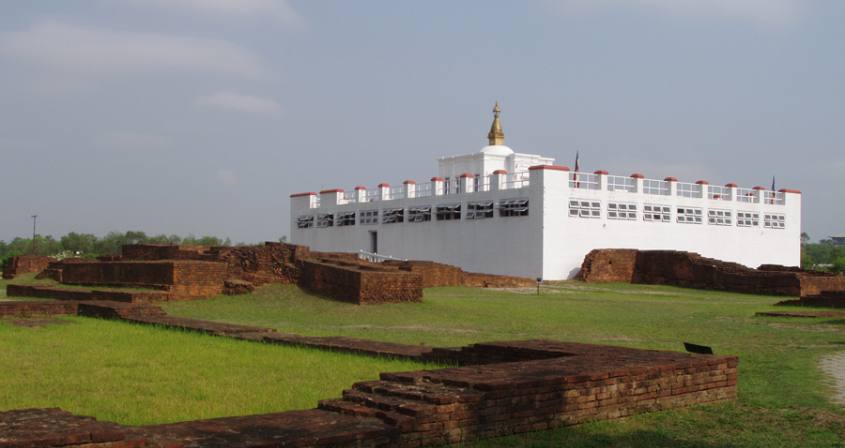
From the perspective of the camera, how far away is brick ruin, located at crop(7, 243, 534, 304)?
1736 cm

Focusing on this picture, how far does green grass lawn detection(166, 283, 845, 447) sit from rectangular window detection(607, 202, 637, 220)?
1053cm

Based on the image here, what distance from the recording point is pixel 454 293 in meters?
23.0

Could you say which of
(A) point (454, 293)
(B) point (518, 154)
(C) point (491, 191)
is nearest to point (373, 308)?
(A) point (454, 293)

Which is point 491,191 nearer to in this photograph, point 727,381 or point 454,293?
point 454,293

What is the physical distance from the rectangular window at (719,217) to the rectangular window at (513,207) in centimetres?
937

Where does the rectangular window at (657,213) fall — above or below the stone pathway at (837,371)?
above

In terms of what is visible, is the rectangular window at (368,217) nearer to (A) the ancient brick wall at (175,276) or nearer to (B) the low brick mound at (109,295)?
(A) the ancient brick wall at (175,276)

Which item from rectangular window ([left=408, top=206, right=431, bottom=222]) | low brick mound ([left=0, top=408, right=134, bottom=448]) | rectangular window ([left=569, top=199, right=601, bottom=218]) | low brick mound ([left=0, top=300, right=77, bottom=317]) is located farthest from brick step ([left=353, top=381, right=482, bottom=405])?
rectangular window ([left=408, top=206, right=431, bottom=222])

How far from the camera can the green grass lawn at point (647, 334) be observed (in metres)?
5.76

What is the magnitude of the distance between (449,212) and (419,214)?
1983 millimetres

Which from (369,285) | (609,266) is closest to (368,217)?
(609,266)

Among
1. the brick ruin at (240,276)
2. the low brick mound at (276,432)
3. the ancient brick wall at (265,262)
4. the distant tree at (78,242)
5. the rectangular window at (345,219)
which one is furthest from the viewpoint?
the distant tree at (78,242)

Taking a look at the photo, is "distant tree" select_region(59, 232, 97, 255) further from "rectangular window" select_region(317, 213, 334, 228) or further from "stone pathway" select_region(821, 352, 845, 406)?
"stone pathway" select_region(821, 352, 845, 406)

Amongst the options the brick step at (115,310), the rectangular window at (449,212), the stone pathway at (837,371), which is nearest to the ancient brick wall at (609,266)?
the rectangular window at (449,212)
